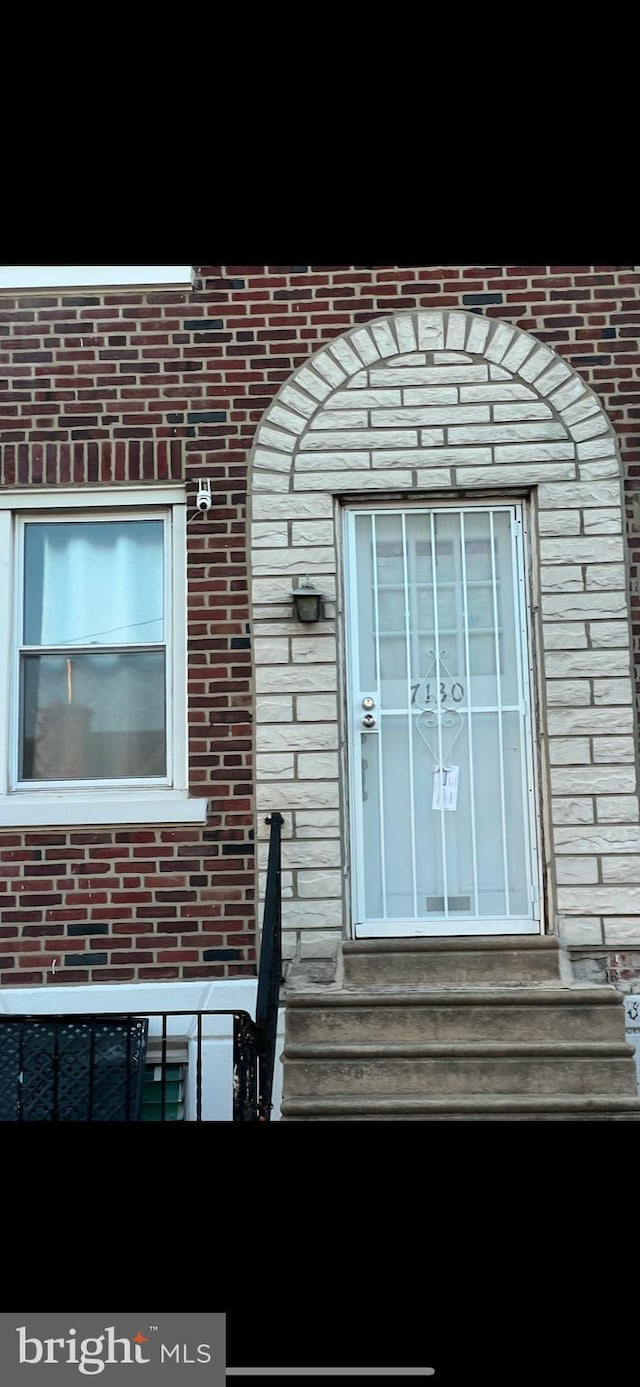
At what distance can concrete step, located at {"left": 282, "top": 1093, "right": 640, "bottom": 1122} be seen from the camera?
5.18 metres

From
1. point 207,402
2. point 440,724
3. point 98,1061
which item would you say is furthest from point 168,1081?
point 207,402

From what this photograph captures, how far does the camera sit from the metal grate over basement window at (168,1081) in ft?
19.5

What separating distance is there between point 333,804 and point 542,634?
119cm

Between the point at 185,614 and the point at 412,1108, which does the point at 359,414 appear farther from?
the point at 412,1108

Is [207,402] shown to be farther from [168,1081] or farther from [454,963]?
Answer: [168,1081]

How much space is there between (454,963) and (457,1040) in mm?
458

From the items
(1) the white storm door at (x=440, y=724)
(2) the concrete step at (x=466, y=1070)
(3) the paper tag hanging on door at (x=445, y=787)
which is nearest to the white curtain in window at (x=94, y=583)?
(1) the white storm door at (x=440, y=724)

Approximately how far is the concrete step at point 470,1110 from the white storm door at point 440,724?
3.58 feet

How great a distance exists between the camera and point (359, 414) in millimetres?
6566

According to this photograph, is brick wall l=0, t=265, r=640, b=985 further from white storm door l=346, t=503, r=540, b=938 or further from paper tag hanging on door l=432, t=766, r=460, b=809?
paper tag hanging on door l=432, t=766, r=460, b=809

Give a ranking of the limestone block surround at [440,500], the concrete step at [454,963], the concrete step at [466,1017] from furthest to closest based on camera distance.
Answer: the limestone block surround at [440,500] → the concrete step at [454,963] → the concrete step at [466,1017]

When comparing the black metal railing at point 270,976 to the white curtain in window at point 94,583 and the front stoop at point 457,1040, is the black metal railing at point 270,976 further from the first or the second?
the white curtain in window at point 94,583

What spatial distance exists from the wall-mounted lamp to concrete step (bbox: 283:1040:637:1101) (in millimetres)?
1908

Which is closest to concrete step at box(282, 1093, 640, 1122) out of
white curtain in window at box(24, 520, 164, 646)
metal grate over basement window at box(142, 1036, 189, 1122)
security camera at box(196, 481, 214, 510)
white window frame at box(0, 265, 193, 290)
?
metal grate over basement window at box(142, 1036, 189, 1122)
